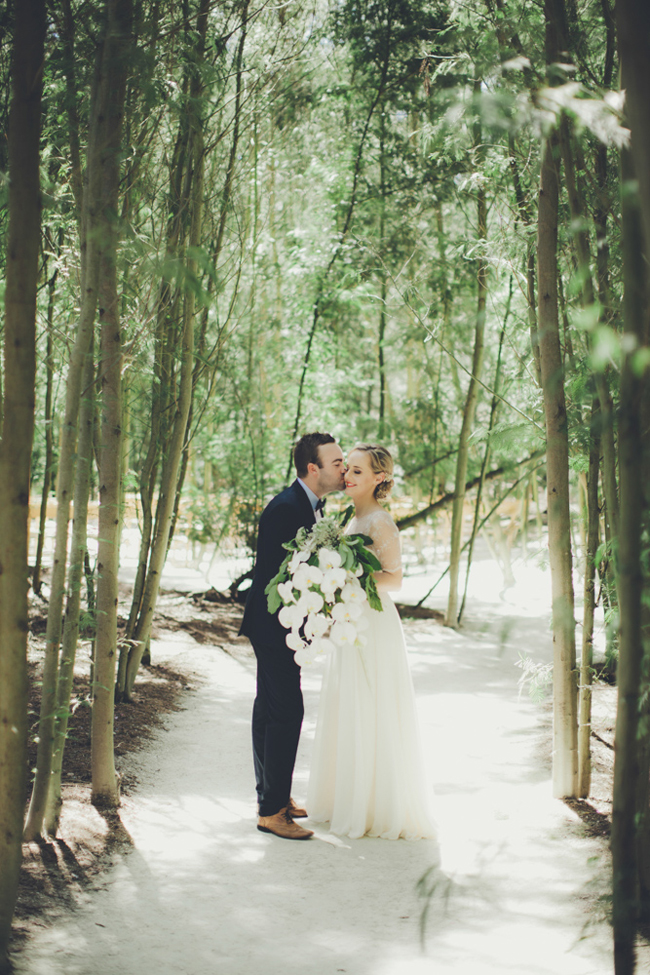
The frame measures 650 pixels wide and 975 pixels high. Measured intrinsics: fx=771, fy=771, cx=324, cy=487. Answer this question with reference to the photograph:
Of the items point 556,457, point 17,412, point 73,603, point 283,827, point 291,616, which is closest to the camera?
point 17,412

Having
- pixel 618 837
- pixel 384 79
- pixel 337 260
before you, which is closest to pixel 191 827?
pixel 618 837

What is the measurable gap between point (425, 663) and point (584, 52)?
466 cm

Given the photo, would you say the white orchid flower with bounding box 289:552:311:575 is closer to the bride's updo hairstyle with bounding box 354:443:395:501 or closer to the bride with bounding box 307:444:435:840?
the bride with bounding box 307:444:435:840

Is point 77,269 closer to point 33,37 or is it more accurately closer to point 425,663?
point 33,37

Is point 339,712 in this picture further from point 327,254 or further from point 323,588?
point 327,254

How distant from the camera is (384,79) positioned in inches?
269

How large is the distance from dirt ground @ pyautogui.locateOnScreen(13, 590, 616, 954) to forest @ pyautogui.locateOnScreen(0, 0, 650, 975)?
0.12 metres

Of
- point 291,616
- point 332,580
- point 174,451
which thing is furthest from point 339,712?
point 174,451

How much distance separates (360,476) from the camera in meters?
3.31

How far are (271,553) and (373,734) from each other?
0.85 metres

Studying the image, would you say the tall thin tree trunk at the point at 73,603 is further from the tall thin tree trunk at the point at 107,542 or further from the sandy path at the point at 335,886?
the sandy path at the point at 335,886

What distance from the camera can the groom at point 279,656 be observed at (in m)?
3.05

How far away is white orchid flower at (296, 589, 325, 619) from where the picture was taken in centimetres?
282

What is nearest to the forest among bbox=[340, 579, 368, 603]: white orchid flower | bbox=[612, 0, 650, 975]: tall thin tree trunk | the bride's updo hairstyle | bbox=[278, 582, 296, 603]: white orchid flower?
bbox=[612, 0, 650, 975]: tall thin tree trunk
